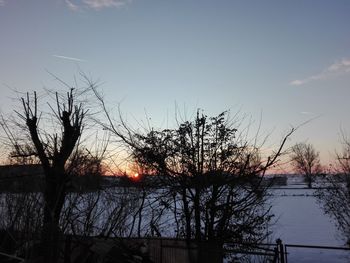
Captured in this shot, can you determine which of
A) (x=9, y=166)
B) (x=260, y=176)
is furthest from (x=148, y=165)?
(x=9, y=166)

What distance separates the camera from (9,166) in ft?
60.6

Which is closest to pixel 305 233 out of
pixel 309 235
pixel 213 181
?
pixel 309 235

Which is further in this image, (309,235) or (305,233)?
(305,233)

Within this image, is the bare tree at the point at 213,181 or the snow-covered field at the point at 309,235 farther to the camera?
the snow-covered field at the point at 309,235

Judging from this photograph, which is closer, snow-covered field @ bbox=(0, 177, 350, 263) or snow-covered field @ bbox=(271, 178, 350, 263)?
snow-covered field @ bbox=(0, 177, 350, 263)

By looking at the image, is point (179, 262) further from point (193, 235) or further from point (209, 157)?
point (209, 157)

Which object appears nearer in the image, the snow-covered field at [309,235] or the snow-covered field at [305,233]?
the snow-covered field at [305,233]

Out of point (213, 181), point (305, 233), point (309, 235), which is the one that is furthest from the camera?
point (305, 233)

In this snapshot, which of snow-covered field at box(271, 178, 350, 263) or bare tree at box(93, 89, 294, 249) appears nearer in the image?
bare tree at box(93, 89, 294, 249)

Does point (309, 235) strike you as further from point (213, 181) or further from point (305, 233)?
point (213, 181)

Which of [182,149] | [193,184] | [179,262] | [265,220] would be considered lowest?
[179,262]

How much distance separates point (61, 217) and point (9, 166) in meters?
6.72

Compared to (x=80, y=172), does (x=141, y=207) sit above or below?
below

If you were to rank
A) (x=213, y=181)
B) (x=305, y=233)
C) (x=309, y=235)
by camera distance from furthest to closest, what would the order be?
(x=305, y=233) → (x=309, y=235) → (x=213, y=181)
